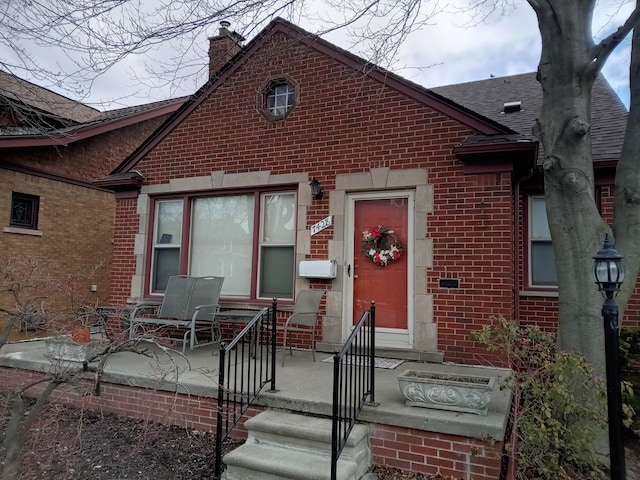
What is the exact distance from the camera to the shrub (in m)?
3.22

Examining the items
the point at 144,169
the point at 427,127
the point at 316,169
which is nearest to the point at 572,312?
the point at 427,127

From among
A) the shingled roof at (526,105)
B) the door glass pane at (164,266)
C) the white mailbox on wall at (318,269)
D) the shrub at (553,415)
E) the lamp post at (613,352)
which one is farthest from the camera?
the door glass pane at (164,266)

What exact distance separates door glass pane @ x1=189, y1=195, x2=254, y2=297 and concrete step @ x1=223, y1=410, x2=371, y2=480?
Result: 10.9ft

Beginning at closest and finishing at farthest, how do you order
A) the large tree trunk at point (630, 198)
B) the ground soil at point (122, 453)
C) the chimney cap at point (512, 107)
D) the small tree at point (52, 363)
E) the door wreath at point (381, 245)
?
the small tree at point (52, 363), the ground soil at point (122, 453), the large tree trunk at point (630, 198), the door wreath at point (381, 245), the chimney cap at point (512, 107)

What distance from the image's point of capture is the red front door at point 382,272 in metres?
5.98

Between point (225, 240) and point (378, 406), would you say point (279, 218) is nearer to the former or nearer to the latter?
point (225, 240)

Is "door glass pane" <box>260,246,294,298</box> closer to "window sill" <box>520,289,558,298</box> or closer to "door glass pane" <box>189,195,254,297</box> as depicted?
"door glass pane" <box>189,195,254,297</box>

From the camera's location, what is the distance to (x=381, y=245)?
6086 mm

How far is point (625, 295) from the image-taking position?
3992mm

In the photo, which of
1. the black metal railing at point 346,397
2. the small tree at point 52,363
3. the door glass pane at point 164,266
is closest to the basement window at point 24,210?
the door glass pane at point 164,266

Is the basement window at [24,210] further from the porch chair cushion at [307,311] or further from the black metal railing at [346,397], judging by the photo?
the black metal railing at [346,397]

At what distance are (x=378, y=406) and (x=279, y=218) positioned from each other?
144 inches

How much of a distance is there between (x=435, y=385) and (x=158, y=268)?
539cm

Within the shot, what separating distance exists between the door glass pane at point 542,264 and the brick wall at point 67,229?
24.7 ft
